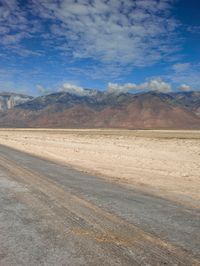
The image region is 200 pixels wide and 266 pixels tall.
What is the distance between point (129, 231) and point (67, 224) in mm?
1280

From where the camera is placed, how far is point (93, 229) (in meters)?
6.92

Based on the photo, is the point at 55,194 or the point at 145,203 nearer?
the point at 145,203

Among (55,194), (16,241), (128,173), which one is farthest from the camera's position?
(128,173)

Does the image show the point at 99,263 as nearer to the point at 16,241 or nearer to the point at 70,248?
the point at 70,248

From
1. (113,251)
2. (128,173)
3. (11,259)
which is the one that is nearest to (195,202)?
(113,251)

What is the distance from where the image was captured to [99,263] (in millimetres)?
5207

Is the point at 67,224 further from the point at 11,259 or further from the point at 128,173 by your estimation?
the point at 128,173

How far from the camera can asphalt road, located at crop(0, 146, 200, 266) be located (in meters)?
5.49

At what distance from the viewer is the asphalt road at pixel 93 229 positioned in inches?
216

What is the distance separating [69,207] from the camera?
880 cm

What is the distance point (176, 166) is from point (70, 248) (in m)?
17.4

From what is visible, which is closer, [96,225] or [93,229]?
[93,229]

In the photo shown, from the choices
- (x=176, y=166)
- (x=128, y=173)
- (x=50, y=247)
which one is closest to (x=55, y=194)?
(x=50, y=247)

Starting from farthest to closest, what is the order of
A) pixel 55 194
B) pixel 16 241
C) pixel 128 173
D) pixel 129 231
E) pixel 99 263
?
1. pixel 128 173
2. pixel 55 194
3. pixel 129 231
4. pixel 16 241
5. pixel 99 263
